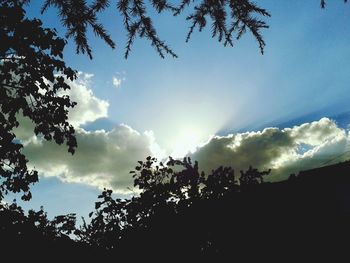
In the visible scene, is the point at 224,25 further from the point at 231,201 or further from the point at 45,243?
the point at 45,243

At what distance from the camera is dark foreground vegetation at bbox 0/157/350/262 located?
489 centimetres

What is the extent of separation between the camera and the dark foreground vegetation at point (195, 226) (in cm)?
489

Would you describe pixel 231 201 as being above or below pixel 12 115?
below

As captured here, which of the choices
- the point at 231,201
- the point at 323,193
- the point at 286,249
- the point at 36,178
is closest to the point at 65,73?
the point at 36,178

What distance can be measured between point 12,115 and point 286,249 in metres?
7.87

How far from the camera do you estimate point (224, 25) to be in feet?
10.5

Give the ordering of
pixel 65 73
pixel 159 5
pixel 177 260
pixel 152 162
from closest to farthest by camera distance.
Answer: pixel 159 5 < pixel 177 260 < pixel 152 162 < pixel 65 73

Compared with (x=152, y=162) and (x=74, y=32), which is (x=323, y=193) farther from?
(x=74, y=32)

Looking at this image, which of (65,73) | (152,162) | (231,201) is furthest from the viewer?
(65,73)

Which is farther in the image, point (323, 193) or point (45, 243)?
point (323, 193)

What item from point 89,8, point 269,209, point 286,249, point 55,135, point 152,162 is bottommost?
point 286,249

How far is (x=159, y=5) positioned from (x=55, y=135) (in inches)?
301

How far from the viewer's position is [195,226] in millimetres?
4961

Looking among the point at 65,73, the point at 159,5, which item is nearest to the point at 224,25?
the point at 159,5
